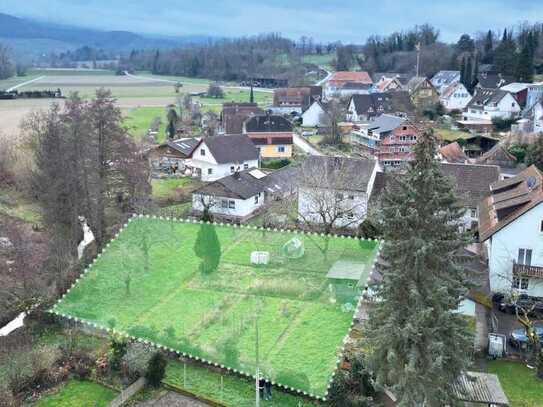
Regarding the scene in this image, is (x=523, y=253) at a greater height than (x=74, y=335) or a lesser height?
greater

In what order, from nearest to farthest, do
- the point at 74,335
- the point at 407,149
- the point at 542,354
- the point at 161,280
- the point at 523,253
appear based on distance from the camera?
the point at 161,280
the point at 542,354
the point at 74,335
the point at 523,253
the point at 407,149

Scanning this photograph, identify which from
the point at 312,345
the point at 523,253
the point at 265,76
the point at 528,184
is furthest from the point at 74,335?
the point at 265,76

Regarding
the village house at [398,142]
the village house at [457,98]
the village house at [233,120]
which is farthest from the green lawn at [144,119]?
the village house at [457,98]

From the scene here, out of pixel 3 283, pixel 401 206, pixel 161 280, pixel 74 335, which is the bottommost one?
pixel 74 335

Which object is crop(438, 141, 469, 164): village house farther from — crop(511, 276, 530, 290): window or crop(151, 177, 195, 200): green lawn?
crop(511, 276, 530, 290): window

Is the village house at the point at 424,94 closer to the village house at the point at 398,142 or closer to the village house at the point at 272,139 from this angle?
the village house at the point at 398,142

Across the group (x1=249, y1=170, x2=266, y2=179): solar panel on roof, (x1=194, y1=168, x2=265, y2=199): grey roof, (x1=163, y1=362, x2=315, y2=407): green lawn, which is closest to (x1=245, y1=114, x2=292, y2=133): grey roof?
(x1=249, y1=170, x2=266, y2=179): solar panel on roof

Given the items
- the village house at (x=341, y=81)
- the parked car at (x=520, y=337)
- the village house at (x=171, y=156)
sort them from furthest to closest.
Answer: the village house at (x=341, y=81) → the village house at (x=171, y=156) → the parked car at (x=520, y=337)

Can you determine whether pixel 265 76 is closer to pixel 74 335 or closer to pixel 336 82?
pixel 336 82
